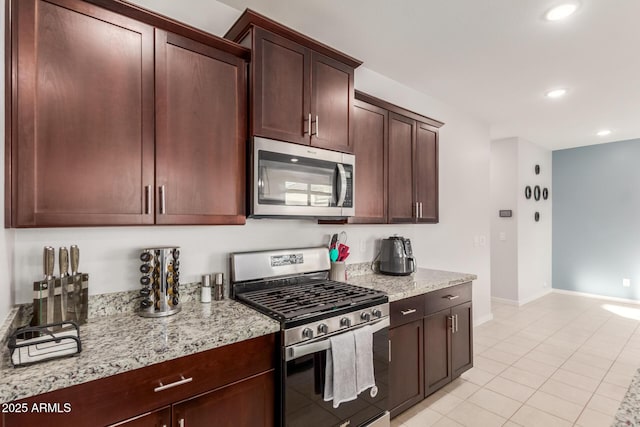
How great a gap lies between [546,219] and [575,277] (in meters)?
1.16

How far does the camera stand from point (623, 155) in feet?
17.8

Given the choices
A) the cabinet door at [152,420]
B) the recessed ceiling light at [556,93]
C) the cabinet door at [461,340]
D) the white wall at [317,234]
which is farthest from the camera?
the recessed ceiling light at [556,93]

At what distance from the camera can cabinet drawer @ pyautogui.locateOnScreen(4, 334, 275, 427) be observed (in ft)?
3.34

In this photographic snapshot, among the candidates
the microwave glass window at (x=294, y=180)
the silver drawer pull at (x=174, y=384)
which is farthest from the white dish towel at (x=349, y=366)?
the microwave glass window at (x=294, y=180)

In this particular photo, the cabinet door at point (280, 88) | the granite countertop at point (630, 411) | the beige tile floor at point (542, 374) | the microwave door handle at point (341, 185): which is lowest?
the beige tile floor at point (542, 374)

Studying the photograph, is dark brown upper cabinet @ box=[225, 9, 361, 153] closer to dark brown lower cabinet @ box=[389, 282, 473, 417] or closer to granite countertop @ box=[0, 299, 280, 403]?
granite countertop @ box=[0, 299, 280, 403]

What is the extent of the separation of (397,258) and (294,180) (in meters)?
1.25

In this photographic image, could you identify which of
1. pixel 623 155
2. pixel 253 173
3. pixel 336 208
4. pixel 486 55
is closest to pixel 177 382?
pixel 253 173

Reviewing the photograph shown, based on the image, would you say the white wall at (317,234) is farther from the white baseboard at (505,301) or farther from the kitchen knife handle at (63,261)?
the white baseboard at (505,301)

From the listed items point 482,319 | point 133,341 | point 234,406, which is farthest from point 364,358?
point 482,319

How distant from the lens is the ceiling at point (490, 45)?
6.71 feet

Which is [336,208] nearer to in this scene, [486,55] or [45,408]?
[45,408]

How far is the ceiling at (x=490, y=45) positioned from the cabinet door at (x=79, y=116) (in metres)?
0.90

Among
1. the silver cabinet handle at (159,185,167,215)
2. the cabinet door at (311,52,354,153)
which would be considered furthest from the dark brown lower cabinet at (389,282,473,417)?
the silver cabinet handle at (159,185,167,215)
